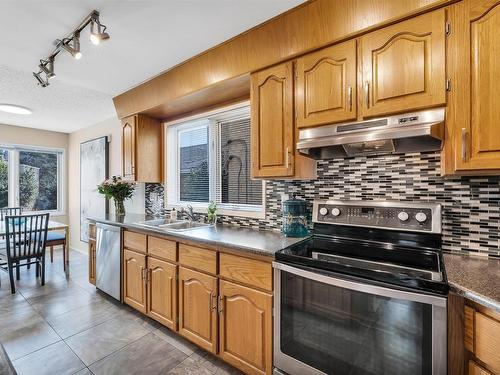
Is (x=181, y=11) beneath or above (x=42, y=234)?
above

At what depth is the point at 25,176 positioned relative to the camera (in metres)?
4.79

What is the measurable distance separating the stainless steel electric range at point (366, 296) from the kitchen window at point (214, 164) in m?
0.87

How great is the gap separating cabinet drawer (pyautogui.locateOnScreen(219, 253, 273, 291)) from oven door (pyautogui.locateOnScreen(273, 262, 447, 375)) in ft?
0.26

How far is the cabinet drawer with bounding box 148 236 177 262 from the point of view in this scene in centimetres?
210

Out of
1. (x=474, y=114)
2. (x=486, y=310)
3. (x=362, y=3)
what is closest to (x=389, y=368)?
(x=486, y=310)

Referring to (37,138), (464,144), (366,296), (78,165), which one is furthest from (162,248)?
(37,138)

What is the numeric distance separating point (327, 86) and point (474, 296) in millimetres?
1231

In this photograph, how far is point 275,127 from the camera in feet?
5.89

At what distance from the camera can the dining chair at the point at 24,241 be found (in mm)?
3094

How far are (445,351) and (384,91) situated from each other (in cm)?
120

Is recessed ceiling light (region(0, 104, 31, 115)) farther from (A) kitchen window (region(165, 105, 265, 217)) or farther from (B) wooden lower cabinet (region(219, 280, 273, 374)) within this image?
(B) wooden lower cabinet (region(219, 280, 273, 374))

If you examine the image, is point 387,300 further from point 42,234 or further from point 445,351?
point 42,234

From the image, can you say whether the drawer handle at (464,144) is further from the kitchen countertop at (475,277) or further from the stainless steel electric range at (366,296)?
the kitchen countertop at (475,277)

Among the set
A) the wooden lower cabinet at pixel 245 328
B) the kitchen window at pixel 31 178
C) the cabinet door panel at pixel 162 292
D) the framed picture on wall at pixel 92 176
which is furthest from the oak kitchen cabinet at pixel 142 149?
the kitchen window at pixel 31 178
